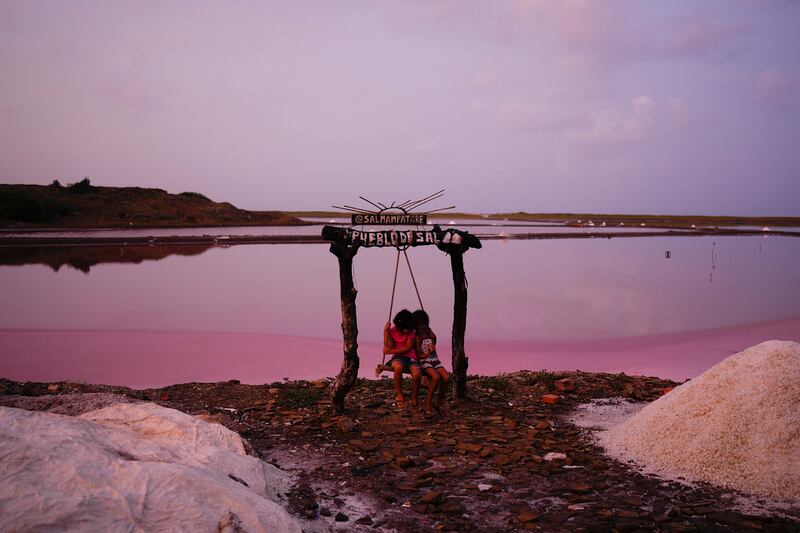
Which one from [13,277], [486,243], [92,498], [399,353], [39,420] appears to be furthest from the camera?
[486,243]

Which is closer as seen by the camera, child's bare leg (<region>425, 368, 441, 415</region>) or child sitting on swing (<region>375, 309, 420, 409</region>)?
child's bare leg (<region>425, 368, 441, 415</region>)

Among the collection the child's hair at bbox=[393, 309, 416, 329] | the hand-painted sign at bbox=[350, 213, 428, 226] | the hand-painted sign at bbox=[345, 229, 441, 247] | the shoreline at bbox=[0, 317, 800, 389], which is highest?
the hand-painted sign at bbox=[350, 213, 428, 226]

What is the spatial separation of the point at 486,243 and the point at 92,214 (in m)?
37.6

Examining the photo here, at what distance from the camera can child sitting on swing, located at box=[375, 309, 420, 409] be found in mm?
8406

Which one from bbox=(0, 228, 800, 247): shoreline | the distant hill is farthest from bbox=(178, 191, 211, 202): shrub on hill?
bbox=(0, 228, 800, 247): shoreline

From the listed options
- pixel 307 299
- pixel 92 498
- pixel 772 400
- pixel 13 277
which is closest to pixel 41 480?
pixel 92 498

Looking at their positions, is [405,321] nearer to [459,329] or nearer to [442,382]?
[442,382]

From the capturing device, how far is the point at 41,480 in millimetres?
3715

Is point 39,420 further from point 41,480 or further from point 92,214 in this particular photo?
point 92,214

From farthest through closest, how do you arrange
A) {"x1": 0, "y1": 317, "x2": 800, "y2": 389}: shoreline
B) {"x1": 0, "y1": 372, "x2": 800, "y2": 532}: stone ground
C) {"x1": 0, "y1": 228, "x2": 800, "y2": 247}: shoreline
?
1. {"x1": 0, "y1": 228, "x2": 800, "y2": 247}: shoreline
2. {"x1": 0, "y1": 317, "x2": 800, "y2": 389}: shoreline
3. {"x1": 0, "y1": 372, "x2": 800, "y2": 532}: stone ground

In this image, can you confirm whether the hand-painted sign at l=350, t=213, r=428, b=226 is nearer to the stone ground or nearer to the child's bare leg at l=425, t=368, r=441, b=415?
the child's bare leg at l=425, t=368, r=441, b=415

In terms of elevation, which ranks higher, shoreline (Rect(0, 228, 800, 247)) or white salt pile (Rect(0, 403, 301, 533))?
shoreline (Rect(0, 228, 800, 247))

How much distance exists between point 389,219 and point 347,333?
175cm

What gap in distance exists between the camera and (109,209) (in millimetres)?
59656
